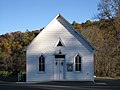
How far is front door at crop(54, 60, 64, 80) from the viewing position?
1446 inches

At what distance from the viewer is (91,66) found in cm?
3684

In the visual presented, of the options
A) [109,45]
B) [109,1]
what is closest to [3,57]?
[109,45]

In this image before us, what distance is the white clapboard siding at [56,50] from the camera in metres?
36.7

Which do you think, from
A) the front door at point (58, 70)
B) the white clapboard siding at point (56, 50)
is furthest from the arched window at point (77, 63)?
the front door at point (58, 70)

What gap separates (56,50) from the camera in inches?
1458

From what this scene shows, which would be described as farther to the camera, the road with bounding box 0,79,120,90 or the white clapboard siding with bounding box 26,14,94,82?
the white clapboard siding with bounding box 26,14,94,82

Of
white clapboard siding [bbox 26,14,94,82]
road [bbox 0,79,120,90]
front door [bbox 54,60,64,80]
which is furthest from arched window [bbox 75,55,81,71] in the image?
road [bbox 0,79,120,90]

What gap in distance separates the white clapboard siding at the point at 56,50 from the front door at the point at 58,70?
359 millimetres

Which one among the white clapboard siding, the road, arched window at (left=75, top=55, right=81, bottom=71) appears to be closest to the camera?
A: the road

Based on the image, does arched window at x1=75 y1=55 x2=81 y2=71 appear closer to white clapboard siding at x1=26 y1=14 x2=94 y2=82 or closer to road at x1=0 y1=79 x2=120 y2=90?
white clapboard siding at x1=26 y1=14 x2=94 y2=82

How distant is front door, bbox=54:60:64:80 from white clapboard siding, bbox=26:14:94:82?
36 centimetres

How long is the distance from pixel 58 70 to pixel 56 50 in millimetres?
2284

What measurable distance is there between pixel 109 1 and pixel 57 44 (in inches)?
516

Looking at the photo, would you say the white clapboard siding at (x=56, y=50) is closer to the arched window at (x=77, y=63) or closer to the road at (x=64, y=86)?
the arched window at (x=77, y=63)
